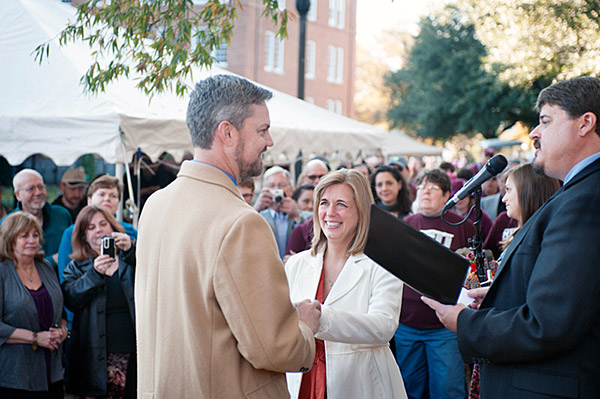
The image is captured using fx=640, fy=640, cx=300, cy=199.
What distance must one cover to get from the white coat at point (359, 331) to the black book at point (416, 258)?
649mm

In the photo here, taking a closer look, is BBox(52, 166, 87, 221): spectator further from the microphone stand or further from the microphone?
the microphone

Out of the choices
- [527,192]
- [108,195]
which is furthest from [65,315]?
[527,192]

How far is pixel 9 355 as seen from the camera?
505 centimetres

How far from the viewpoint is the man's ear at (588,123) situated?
8.36ft

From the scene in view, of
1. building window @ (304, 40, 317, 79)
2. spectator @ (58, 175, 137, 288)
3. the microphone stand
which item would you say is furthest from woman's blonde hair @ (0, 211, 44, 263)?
building window @ (304, 40, 317, 79)

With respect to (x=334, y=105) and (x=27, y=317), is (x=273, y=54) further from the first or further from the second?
(x=27, y=317)

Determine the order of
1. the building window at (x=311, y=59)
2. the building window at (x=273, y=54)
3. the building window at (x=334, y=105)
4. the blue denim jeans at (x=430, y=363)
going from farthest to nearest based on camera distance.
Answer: the building window at (x=334, y=105) → the building window at (x=311, y=59) → the building window at (x=273, y=54) → the blue denim jeans at (x=430, y=363)

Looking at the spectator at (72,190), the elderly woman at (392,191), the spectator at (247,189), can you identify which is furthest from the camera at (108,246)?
the spectator at (72,190)

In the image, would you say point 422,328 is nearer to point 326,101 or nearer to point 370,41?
point 326,101

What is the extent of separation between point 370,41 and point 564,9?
182 feet

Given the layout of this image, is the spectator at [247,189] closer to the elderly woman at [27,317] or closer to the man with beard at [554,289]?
the elderly woman at [27,317]

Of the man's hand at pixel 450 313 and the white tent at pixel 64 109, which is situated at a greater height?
the white tent at pixel 64 109

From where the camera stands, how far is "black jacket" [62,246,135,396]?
530cm

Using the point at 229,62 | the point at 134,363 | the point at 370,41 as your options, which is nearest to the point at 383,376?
the point at 134,363
